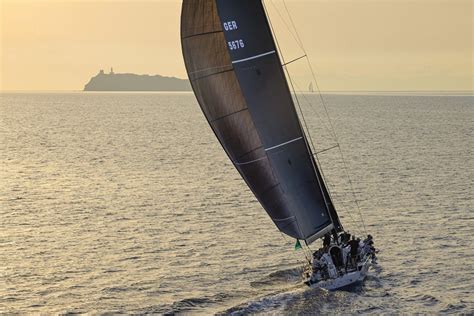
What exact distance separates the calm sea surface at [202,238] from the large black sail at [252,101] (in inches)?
208

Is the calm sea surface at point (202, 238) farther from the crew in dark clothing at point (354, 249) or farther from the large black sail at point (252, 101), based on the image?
the large black sail at point (252, 101)

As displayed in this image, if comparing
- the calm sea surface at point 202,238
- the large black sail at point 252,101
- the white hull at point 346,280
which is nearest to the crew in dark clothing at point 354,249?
the white hull at point 346,280

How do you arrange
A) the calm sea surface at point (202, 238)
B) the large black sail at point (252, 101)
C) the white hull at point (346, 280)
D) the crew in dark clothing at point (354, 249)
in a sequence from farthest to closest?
the crew in dark clothing at point (354, 249) < the white hull at point (346, 280) < the calm sea surface at point (202, 238) < the large black sail at point (252, 101)

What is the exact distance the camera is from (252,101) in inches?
1485

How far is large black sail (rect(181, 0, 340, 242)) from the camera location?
36719mm

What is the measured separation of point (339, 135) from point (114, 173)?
217 feet

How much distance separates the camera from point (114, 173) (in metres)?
86.7

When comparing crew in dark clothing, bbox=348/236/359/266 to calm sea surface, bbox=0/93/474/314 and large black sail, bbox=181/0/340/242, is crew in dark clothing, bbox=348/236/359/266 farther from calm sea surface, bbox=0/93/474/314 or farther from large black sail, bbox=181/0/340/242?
large black sail, bbox=181/0/340/242

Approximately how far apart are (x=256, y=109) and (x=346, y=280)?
10305mm

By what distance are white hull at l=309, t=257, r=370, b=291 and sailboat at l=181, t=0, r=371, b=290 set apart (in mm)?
63

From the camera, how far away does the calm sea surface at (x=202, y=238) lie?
4072cm

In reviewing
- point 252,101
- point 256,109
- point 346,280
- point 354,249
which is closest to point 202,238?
point 354,249

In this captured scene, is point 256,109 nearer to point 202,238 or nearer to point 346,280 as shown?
point 346,280

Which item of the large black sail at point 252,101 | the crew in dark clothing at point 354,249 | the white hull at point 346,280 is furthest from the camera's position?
the crew in dark clothing at point 354,249
